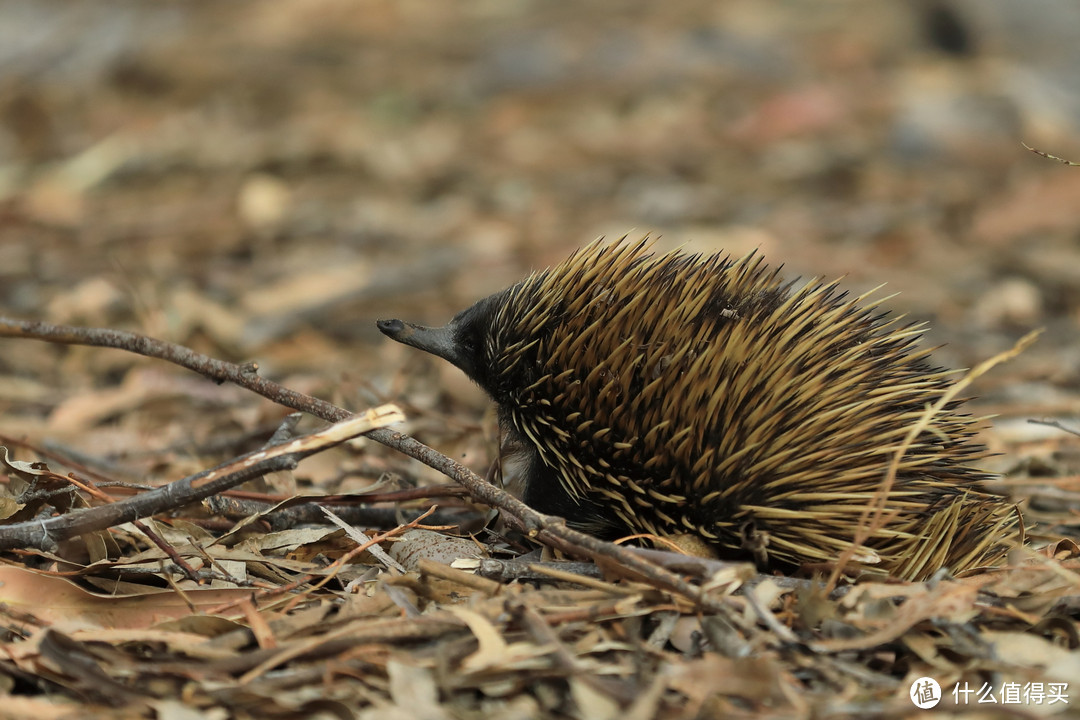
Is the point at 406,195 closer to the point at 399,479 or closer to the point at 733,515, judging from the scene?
the point at 399,479

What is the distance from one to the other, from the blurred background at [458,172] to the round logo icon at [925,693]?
2.05m

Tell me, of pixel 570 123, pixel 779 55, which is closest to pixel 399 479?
pixel 570 123

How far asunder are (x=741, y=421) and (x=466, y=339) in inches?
36.5

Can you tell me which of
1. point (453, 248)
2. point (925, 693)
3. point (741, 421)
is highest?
point (453, 248)

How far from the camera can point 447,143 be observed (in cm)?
894

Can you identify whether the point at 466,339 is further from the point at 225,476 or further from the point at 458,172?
the point at 458,172

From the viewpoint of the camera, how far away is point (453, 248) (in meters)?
6.69

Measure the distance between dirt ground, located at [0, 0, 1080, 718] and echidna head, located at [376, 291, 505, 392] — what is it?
0.43m

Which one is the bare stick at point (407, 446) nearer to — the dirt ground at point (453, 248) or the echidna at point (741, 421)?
the dirt ground at point (453, 248)

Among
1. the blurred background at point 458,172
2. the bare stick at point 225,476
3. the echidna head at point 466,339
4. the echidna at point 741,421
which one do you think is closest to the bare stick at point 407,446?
the bare stick at point 225,476

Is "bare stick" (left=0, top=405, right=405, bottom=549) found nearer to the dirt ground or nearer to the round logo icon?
the dirt ground

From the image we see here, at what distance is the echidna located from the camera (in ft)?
8.47

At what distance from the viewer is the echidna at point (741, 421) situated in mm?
2582

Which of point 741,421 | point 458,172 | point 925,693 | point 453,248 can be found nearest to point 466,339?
point 741,421
